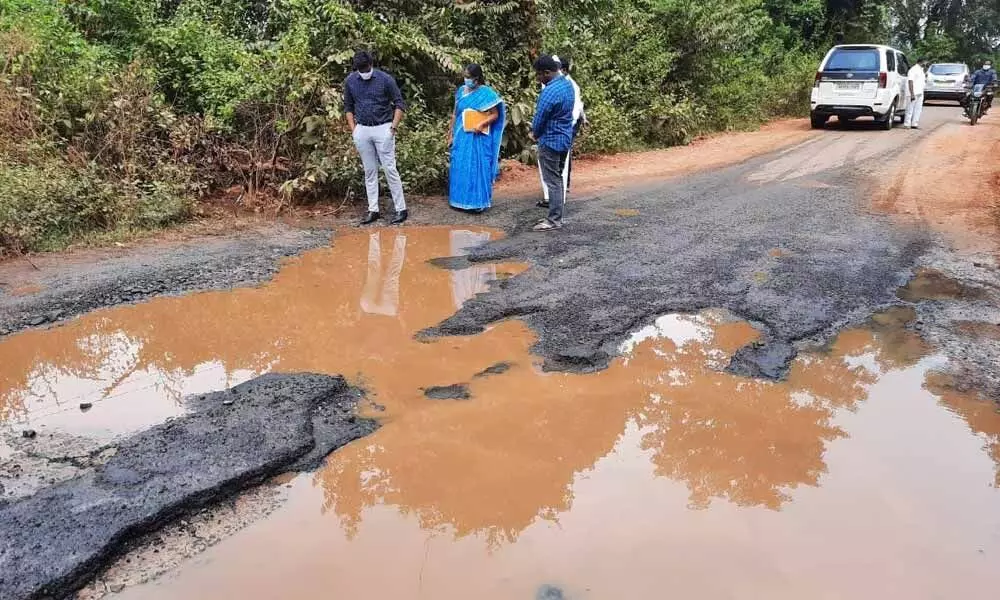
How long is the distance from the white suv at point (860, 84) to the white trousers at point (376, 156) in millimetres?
11237

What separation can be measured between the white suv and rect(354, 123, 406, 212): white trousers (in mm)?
11237

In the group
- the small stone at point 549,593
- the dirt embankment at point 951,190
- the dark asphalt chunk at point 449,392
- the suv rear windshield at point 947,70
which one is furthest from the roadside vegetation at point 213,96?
the suv rear windshield at point 947,70

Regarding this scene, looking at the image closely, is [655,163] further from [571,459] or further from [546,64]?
[571,459]

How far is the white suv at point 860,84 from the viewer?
14.4 meters

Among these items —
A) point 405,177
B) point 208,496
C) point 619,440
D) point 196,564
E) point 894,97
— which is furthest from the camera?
point 894,97

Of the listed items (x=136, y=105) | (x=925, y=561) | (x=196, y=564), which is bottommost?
(x=925, y=561)

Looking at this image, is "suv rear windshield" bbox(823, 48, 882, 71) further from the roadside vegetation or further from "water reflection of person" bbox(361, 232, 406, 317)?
"water reflection of person" bbox(361, 232, 406, 317)

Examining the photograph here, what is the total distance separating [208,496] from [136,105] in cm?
585

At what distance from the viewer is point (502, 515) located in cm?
295

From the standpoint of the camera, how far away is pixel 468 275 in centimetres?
566

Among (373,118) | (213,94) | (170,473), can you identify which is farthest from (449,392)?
(213,94)

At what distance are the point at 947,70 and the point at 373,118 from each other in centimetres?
2458

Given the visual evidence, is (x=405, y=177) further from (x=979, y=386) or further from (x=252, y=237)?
(x=979, y=386)

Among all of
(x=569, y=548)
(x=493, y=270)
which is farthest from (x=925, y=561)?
(x=493, y=270)
